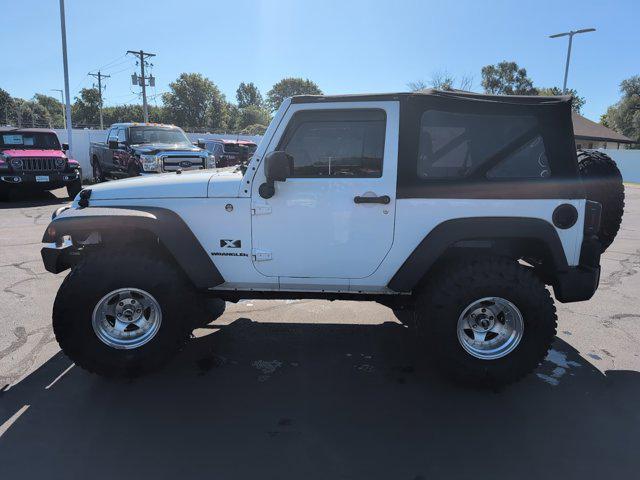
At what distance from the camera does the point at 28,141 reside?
40.2 ft

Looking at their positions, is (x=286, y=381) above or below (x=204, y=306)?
below

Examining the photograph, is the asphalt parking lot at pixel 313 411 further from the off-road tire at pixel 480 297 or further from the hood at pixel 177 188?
the hood at pixel 177 188

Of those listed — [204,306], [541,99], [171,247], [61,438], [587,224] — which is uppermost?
[541,99]

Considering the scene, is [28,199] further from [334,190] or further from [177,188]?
[334,190]

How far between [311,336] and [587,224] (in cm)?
241

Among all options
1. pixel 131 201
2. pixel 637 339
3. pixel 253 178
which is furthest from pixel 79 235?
pixel 637 339

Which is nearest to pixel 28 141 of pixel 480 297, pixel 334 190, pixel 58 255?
pixel 58 255

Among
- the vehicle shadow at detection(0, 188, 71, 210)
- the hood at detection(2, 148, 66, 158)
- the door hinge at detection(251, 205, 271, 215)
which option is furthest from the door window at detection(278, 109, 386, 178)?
the hood at detection(2, 148, 66, 158)

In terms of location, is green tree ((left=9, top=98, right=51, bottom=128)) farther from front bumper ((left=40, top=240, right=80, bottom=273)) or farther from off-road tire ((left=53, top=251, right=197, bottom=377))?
off-road tire ((left=53, top=251, right=197, bottom=377))

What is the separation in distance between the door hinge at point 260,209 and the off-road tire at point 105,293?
722 mm

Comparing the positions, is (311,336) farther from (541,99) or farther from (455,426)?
(541,99)

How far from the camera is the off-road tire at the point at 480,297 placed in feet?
10.0

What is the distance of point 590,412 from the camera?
2.91 m

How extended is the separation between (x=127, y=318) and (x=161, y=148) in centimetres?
950
